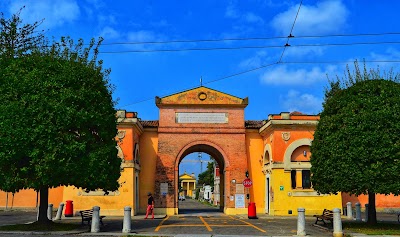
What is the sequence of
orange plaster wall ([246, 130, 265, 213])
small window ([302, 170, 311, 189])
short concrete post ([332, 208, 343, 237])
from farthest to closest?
orange plaster wall ([246, 130, 265, 213])
small window ([302, 170, 311, 189])
short concrete post ([332, 208, 343, 237])

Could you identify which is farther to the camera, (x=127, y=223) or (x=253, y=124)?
(x=253, y=124)

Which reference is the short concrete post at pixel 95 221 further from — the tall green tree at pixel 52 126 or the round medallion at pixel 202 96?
the round medallion at pixel 202 96

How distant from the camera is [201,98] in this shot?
29141 millimetres

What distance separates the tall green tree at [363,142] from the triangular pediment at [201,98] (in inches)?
456

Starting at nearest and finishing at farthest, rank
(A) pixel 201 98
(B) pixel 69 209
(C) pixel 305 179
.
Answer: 1. (B) pixel 69 209
2. (C) pixel 305 179
3. (A) pixel 201 98

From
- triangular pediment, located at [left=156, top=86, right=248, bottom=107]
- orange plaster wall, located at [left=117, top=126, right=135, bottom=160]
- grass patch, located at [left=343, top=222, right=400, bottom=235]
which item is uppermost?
triangular pediment, located at [left=156, top=86, right=248, bottom=107]

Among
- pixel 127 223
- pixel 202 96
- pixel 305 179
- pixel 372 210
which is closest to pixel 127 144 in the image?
pixel 202 96

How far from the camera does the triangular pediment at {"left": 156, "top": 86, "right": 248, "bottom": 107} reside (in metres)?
29.1

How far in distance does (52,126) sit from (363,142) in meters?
11.9

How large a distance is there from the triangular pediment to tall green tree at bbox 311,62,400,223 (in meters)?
11.6

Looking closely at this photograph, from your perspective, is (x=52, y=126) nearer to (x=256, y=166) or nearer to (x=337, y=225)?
(x=337, y=225)

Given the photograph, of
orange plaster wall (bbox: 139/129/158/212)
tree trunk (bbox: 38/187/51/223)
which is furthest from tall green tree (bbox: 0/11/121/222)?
orange plaster wall (bbox: 139/129/158/212)

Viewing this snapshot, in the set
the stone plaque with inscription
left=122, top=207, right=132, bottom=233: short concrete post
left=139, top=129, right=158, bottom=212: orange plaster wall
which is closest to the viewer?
left=122, top=207, right=132, bottom=233: short concrete post

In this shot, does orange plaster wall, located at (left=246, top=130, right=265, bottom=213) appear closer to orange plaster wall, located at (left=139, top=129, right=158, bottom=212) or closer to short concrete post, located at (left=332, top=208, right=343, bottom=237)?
orange plaster wall, located at (left=139, top=129, right=158, bottom=212)
